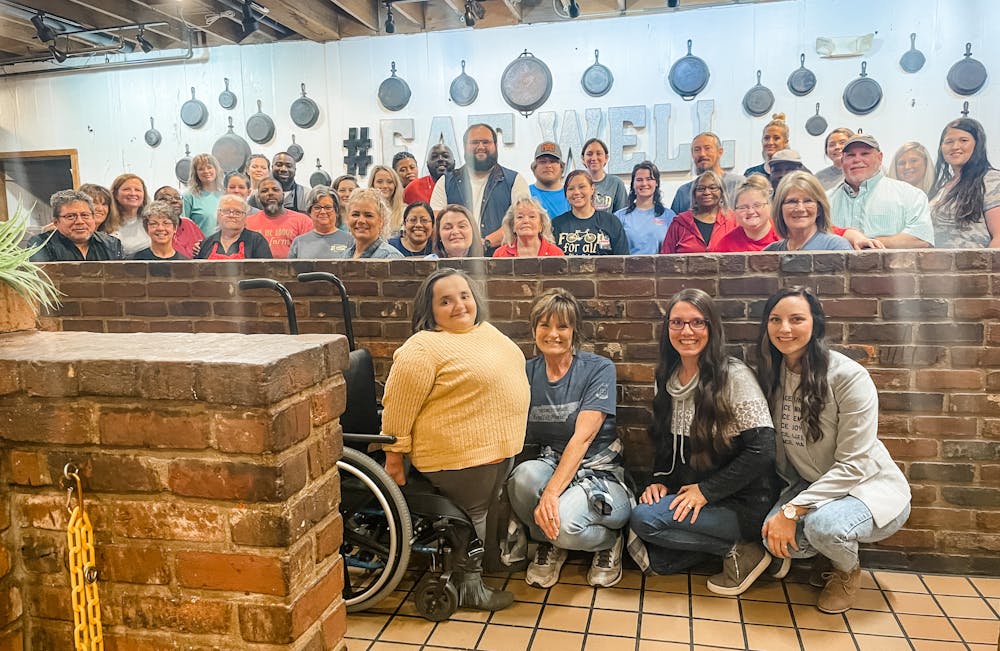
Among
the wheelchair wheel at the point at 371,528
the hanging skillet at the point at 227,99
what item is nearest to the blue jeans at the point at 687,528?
the wheelchair wheel at the point at 371,528

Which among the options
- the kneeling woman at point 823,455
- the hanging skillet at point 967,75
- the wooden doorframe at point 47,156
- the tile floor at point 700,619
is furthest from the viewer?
→ the wooden doorframe at point 47,156

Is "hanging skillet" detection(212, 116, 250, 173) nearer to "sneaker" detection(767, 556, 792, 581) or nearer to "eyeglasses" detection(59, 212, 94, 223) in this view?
"eyeglasses" detection(59, 212, 94, 223)

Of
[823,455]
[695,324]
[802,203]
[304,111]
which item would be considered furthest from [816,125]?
[304,111]

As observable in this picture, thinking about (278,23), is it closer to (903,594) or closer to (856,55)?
(856,55)

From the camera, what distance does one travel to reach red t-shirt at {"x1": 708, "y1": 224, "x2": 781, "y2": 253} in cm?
278

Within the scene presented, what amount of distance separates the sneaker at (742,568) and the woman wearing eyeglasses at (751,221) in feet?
3.66

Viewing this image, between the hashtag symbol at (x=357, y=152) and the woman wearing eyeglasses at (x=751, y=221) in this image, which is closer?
the woman wearing eyeglasses at (x=751, y=221)

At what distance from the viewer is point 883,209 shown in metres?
2.77

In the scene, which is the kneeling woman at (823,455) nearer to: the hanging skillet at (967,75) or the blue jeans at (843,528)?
the blue jeans at (843,528)

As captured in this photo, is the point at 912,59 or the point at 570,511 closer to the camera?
the point at 570,511

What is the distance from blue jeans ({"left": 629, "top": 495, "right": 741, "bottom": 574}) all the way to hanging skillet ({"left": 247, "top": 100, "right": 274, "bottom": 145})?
243cm

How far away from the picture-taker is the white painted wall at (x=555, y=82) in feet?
8.88

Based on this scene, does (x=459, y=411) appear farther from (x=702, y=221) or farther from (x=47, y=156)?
(x=47, y=156)

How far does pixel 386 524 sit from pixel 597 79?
1.97 metres
